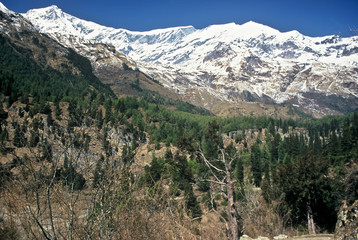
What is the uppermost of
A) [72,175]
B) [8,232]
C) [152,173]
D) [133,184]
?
[72,175]

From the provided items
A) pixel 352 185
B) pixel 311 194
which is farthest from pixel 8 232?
pixel 311 194

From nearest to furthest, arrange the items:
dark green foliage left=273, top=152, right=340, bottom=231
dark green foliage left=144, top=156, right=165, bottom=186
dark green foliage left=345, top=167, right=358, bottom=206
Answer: dark green foliage left=144, top=156, right=165, bottom=186 < dark green foliage left=345, top=167, right=358, bottom=206 < dark green foliage left=273, top=152, right=340, bottom=231

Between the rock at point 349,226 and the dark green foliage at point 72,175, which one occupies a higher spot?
the dark green foliage at point 72,175

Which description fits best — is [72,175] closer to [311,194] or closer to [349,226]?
[349,226]

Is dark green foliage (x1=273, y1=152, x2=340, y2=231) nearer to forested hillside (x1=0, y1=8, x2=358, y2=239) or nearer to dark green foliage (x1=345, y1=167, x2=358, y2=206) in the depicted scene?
forested hillside (x1=0, y1=8, x2=358, y2=239)

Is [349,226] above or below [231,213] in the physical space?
below

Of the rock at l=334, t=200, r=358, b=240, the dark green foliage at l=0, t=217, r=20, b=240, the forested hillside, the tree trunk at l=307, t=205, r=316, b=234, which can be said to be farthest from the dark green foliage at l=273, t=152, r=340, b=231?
the dark green foliage at l=0, t=217, r=20, b=240

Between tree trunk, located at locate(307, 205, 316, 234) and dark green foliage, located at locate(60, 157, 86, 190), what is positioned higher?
dark green foliage, located at locate(60, 157, 86, 190)

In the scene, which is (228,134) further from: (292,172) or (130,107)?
(292,172)

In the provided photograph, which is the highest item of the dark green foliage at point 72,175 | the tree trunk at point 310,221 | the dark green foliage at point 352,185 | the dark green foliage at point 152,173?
the dark green foliage at point 72,175

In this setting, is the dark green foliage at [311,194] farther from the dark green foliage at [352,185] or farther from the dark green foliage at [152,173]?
the dark green foliage at [152,173]

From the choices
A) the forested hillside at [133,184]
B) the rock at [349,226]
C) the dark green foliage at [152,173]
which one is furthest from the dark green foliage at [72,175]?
the rock at [349,226]

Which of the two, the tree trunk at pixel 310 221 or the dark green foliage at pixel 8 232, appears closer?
the dark green foliage at pixel 8 232

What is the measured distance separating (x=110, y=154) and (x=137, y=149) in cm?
78
